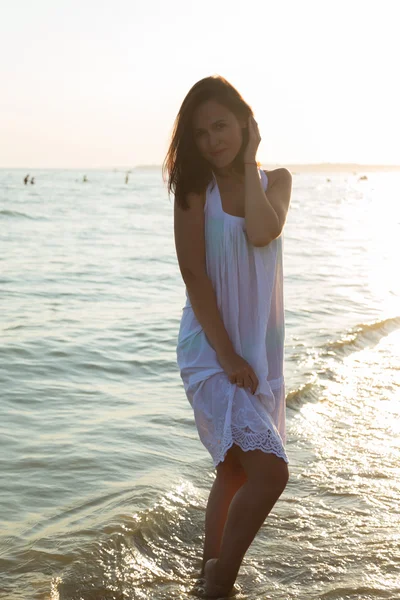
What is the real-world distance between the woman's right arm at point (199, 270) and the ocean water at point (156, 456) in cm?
132

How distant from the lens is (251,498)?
330 cm

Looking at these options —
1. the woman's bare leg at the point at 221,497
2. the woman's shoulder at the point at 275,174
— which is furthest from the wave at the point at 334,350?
the woman's shoulder at the point at 275,174

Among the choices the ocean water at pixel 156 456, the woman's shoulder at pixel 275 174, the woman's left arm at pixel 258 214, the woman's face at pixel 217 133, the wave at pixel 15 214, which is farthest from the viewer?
the wave at pixel 15 214

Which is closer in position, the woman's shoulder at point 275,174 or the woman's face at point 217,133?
the woman's face at point 217,133

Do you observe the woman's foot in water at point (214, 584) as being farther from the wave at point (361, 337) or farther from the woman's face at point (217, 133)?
the wave at point (361, 337)

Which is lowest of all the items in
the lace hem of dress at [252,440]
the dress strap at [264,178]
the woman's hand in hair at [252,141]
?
the lace hem of dress at [252,440]

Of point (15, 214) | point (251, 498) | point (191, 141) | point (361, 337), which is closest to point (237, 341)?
point (251, 498)

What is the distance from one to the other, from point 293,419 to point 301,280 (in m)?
9.66

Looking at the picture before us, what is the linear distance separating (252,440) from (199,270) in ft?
2.38

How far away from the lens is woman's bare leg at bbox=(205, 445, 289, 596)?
3283mm

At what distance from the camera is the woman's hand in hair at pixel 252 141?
11.2 feet

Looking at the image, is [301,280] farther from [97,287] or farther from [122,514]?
[122,514]

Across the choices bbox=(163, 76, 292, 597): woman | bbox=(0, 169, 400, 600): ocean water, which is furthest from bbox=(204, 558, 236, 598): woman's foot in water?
bbox=(0, 169, 400, 600): ocean water

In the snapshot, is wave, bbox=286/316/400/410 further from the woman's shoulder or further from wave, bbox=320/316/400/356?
the woman's shoulder
